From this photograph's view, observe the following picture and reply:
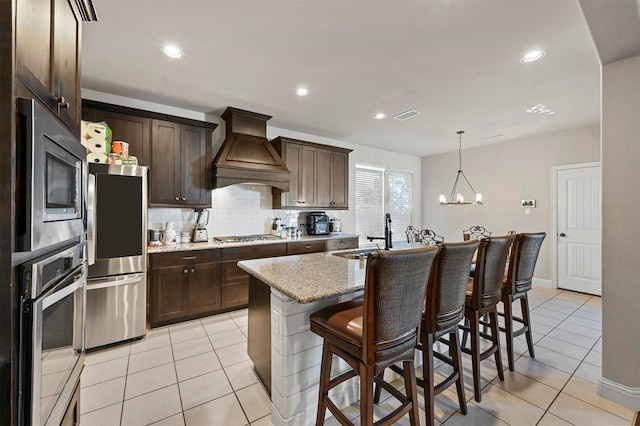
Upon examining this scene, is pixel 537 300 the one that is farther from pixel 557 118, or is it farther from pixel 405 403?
pixel 405 403

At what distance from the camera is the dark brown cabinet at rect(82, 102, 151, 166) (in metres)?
3.03

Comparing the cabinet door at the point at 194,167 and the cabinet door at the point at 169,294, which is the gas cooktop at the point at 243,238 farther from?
the cabinet door at the point at 169,294

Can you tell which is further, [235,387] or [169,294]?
[169,294]

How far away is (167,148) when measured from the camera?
3.41 meters

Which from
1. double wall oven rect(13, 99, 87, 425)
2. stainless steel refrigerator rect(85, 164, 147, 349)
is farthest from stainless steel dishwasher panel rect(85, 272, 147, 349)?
double wall oven rect(13, 99, 87, 425)

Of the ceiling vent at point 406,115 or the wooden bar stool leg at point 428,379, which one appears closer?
the wooden bar stool leg at point 428,379

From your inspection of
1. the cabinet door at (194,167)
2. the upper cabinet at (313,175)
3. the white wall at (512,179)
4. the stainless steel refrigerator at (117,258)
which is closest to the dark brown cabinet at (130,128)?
the cabinet door at (194,167)

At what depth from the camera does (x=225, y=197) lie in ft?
A: 13.5

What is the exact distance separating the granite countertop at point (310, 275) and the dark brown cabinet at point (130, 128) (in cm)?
219

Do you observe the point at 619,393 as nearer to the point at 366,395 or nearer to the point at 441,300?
the point at 441,300

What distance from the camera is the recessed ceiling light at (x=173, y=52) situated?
2.36m

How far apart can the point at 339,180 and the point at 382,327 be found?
383 cm

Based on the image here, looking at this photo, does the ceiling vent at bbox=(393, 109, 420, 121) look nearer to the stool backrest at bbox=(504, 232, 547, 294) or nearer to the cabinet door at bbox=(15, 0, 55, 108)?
the stool backrest at bbox=(504, 232, 547, 294)

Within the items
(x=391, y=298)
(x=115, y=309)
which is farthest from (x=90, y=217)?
(x=391, y=298)
